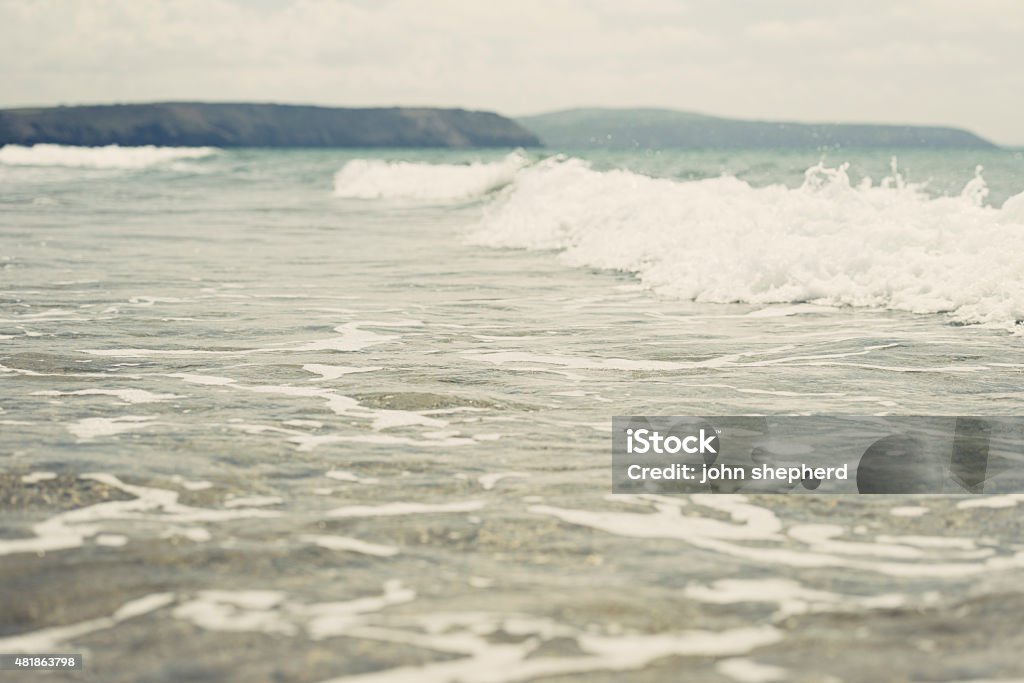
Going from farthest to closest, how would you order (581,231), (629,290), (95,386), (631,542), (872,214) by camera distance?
(581,231)
(872,214)
(629,290)
(95,386)
(631,542)

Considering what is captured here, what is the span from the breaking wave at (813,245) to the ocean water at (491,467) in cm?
6

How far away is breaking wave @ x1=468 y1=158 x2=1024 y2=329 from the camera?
36.8 feet

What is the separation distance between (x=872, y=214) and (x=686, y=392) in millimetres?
8116

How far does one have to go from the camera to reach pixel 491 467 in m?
5.33

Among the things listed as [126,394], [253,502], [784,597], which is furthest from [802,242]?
[784,597]

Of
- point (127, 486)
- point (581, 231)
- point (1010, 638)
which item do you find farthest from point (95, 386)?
point (581, 231)

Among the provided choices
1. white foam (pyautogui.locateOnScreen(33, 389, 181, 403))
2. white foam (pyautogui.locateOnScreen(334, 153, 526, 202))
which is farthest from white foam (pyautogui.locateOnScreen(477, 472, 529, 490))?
white foam (pyautogui.locateOnScreen(334, 153, 526, 202))

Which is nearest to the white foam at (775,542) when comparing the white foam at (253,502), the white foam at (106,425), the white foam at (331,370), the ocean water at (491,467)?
the ocean water at (491,467)

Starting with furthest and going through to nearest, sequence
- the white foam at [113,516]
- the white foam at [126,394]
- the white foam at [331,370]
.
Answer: the white foam at [331,370] < the white foam at [126,394] < the white foam at [113,516]

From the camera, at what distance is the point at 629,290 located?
41.8 ft

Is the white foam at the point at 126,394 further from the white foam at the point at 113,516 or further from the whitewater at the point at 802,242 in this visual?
the whitewater at the point at 802,242

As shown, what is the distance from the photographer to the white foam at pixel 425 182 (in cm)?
3781

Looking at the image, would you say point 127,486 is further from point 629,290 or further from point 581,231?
point 581,231

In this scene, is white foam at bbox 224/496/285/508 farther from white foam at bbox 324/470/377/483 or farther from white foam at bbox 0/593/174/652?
white foam at bbox 0/593/174/652
